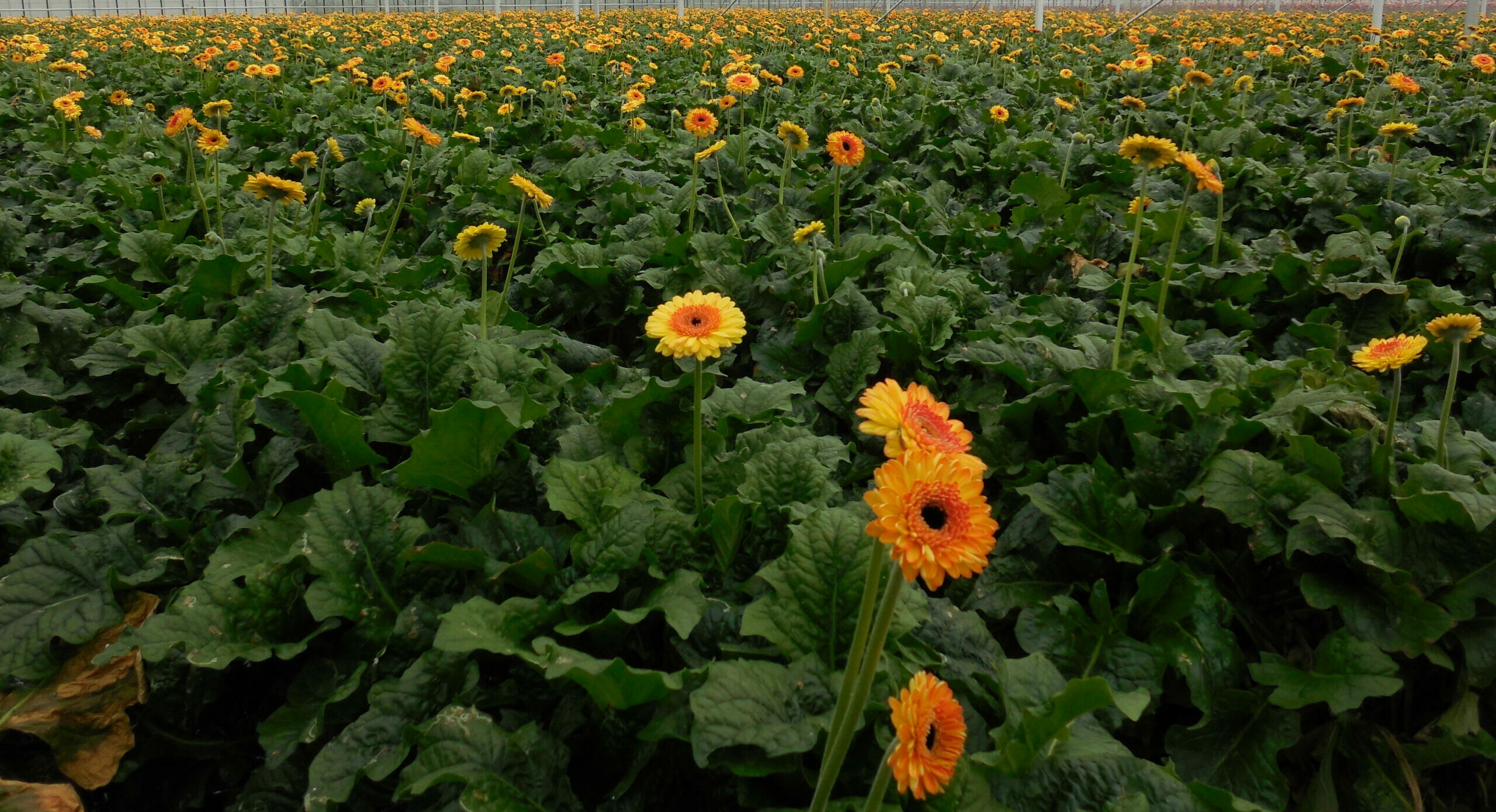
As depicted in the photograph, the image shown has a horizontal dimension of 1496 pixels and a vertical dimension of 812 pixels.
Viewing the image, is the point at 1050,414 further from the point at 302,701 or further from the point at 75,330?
the point at 75,330

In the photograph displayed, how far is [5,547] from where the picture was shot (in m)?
2.33

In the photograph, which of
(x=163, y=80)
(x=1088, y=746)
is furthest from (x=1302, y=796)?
(x=163, y=80)

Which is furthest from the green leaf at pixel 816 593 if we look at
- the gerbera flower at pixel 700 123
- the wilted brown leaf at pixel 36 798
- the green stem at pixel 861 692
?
the gerbera flower at pixel 700 123

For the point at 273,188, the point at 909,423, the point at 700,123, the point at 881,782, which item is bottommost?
the point at 881,782

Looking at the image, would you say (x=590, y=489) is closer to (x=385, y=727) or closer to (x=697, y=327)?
(x=697, y=327)

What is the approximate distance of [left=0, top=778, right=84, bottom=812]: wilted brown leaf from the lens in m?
1.66

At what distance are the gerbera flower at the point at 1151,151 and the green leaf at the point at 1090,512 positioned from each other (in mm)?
892

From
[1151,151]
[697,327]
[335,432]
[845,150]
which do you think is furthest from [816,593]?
[845,150]

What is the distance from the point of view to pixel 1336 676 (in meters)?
1.88

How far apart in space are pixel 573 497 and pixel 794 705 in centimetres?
73

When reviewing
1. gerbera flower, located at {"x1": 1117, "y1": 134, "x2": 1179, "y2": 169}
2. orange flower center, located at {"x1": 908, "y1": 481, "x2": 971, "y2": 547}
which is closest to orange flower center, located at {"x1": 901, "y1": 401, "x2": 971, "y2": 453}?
orange flower center, located at {"x1": 908, "y1": 481, "x2": 971, "y2": 547}

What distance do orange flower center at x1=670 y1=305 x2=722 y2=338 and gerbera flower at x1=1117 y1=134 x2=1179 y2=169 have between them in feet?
4.40

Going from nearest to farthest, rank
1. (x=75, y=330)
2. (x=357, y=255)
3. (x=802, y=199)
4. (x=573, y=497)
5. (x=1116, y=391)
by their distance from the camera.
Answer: (x=573, y=497)
(x=1116, y=391)
(x=75, y=330)
(x=357, y=255)
(x=802, y=199)

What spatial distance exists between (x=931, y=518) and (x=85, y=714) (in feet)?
6.15
